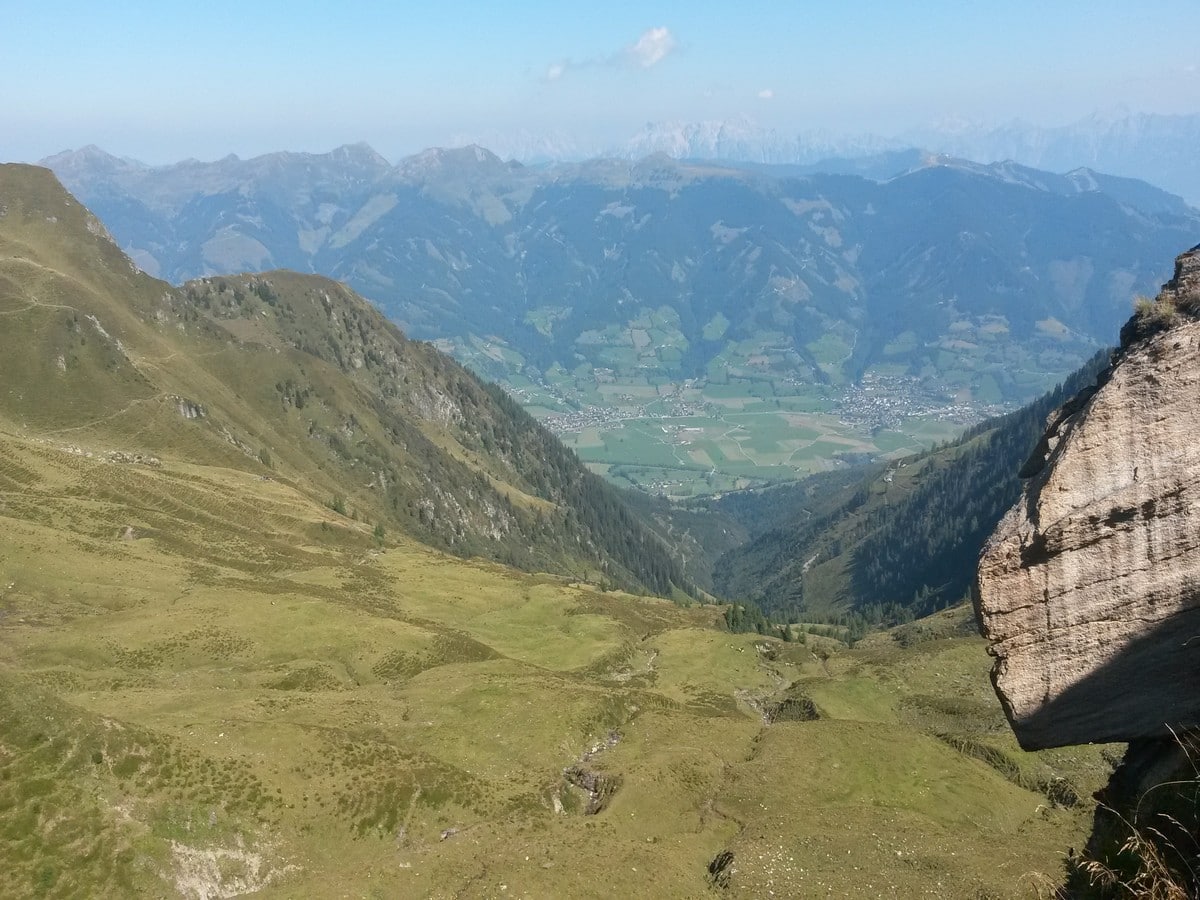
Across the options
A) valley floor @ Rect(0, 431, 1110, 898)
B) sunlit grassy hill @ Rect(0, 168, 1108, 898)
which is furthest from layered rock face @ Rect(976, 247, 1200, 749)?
valley floor @ Rect(0, 431, 1110, 898)

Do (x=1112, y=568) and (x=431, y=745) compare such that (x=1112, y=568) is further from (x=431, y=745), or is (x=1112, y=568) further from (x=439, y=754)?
(x=431, y=745)

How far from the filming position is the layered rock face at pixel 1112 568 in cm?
2484

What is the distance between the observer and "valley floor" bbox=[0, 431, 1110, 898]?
1742 inches

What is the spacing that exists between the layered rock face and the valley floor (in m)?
8.98

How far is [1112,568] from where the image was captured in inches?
1009

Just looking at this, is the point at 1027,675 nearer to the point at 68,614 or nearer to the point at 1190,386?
the point at 1190,386

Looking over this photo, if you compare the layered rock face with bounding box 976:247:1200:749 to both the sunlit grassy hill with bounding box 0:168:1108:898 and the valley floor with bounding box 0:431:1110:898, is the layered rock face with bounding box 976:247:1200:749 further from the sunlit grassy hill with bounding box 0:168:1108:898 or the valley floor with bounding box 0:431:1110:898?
the valley floor with bounding box 0:431:1110:898

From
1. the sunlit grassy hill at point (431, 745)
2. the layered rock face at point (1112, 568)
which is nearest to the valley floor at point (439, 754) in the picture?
the sunlit grassy hill at point (431, 745)

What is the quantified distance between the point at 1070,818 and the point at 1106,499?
44.6 metres

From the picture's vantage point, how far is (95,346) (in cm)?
18712

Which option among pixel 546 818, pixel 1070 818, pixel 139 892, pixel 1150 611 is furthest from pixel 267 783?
pixel 1070 818

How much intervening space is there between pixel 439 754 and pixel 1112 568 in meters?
49.9

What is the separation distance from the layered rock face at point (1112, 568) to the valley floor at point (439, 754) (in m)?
8.98

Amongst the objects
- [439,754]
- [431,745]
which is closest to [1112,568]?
[439,754]
